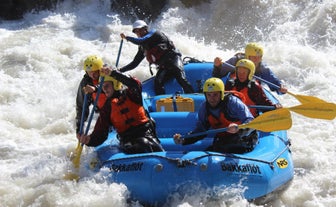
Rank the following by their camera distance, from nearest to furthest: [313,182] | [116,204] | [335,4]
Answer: [116,204] < [313,182] < [335,4]

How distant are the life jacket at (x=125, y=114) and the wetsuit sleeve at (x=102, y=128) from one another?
0.20 feet

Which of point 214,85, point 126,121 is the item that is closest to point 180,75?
point 126,121

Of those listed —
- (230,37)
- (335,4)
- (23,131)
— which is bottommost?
(23,131)

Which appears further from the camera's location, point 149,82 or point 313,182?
point 149,82

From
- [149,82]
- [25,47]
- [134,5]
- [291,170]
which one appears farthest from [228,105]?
[134,5]

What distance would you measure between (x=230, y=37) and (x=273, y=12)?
1209 mm

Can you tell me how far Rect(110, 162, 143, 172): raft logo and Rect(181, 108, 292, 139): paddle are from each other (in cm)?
58

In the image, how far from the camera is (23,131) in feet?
24.4

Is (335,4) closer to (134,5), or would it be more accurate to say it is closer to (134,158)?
(134,5)

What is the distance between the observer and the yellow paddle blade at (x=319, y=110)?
5227 millimetres

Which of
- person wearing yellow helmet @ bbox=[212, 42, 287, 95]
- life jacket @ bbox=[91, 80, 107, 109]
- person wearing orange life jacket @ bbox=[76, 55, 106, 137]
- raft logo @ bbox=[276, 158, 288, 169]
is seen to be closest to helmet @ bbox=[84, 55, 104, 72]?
person wearing orange life jacket @ bbox=[76, 55, 106, 137]

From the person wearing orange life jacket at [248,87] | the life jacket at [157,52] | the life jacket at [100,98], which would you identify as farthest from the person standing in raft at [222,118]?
the life jacket at [157,52]

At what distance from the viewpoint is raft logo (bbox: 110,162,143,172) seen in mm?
4745

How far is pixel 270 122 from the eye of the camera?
4867mm
